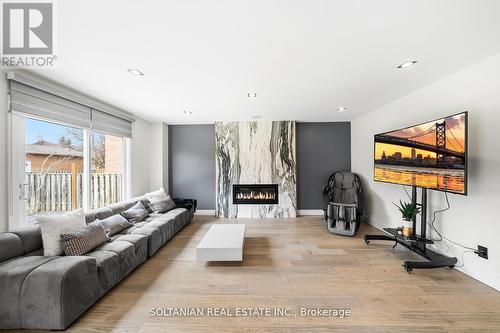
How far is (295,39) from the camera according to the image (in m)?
1.74

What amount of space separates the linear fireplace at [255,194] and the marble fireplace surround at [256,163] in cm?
8

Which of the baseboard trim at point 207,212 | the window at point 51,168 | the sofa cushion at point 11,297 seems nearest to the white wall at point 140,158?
the window at point 51,168

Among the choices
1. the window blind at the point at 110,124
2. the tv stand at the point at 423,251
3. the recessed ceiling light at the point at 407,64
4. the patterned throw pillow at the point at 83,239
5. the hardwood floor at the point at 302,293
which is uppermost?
the recessed ceiling light at the point at 407,64

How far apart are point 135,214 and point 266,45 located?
3322mm

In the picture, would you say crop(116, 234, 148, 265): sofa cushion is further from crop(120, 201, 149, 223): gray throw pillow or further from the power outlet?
the power outlet

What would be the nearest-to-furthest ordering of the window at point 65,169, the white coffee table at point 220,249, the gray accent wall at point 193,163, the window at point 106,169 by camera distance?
the window at point 65,169 < the white coffee table at point 220,249 < the window at point 106,169 < the gray accent wall at point 193,163

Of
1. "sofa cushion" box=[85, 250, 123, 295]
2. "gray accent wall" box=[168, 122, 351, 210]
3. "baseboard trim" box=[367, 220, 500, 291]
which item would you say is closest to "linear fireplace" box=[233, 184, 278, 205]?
"gray accent wall" box=[168, 122, 351, 210]

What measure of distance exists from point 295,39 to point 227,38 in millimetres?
600

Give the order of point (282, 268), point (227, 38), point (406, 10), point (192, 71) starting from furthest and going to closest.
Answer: point (282, 268) → point (192, 71) → point (227, 38) → point (406, 10)

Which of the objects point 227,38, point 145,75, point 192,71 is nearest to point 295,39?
point 227,38

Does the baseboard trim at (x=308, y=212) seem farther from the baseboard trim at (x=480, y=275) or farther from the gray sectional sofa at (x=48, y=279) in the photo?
the gray sectional sofa at (x=48, y=279)

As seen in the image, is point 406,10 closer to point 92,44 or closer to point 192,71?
point 192,71

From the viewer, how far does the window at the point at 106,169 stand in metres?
3.53

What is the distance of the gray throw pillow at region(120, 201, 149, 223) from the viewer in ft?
11.0
